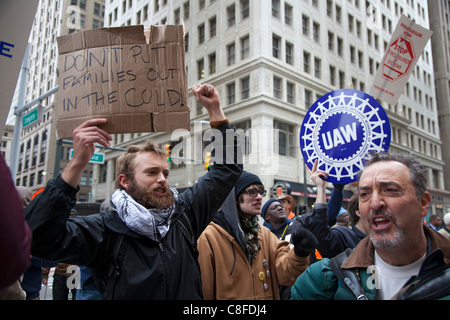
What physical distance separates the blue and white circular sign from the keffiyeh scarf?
5.59ft

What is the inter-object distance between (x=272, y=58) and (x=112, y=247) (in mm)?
A: 23059

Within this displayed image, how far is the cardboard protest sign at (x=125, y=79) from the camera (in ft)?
6.52

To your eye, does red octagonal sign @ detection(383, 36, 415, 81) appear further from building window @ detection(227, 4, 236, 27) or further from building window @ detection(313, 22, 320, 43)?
building window @ detection(313, 22, 320, 43)

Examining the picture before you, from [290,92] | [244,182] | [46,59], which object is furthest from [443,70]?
[244,182]

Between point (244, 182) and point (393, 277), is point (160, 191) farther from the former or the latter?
point (393, 277)

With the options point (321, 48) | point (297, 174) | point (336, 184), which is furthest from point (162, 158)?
point (321, 48)

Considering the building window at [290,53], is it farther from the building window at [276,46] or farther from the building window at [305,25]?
the building window at [305,25]

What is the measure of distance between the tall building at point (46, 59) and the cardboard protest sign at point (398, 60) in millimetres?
3409

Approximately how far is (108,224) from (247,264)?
1235mm

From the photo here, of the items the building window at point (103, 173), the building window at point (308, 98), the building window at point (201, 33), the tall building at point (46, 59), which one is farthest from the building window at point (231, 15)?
the building window at point (103, 173)

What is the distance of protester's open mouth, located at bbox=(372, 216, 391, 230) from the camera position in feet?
5.71

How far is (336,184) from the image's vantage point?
10.2ft

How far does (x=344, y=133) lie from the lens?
313 centimetres
